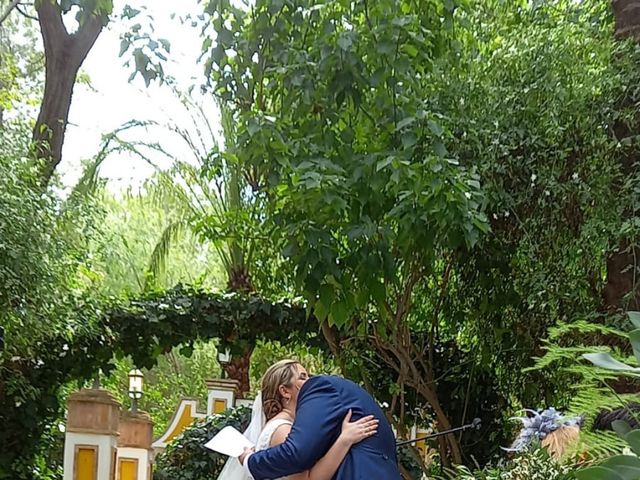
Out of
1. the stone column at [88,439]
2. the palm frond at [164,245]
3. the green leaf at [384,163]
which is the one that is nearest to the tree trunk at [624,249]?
the green leaf at [384,163]

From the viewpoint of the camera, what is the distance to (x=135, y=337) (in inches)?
293

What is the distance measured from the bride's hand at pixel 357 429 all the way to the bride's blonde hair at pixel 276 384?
0.43 m

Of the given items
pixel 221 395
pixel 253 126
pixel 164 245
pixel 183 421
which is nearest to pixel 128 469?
pixel 221 395

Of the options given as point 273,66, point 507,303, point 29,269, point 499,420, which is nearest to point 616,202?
point 507,303

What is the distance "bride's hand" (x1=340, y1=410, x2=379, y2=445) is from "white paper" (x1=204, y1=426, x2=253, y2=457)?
580mm

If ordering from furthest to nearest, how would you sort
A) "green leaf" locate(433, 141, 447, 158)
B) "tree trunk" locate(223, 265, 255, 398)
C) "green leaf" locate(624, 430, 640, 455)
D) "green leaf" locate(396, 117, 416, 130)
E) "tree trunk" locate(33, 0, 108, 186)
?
1. "tree trunk" locate(223, 265, 255, 398)
2. "tree trunk" locate(33, 0, 108, 186)
3. "green leaf" locate(433, 141, 447, 158)
4. "green leaf" locate(396, 117, 416, 130)
5. "green leaf" locate(624, 430, 640, 455)

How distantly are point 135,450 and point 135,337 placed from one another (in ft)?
5.09

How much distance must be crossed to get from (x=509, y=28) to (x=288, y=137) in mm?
1523

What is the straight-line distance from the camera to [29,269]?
19.8 feet

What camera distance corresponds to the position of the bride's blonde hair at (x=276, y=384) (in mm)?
3441

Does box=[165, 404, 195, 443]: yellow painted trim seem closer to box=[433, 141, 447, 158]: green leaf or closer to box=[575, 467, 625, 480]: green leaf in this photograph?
box=[433, 141, 447, 158]: green leaf

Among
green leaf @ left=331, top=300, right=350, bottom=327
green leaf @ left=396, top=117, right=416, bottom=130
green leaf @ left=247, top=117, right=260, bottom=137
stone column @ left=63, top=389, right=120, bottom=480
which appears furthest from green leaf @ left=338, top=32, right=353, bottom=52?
stone column @ left=63, top=389, right=120, bottom=480

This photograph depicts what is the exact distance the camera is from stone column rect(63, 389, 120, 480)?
24.2 ft

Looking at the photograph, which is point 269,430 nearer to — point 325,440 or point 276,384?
point 276,384
